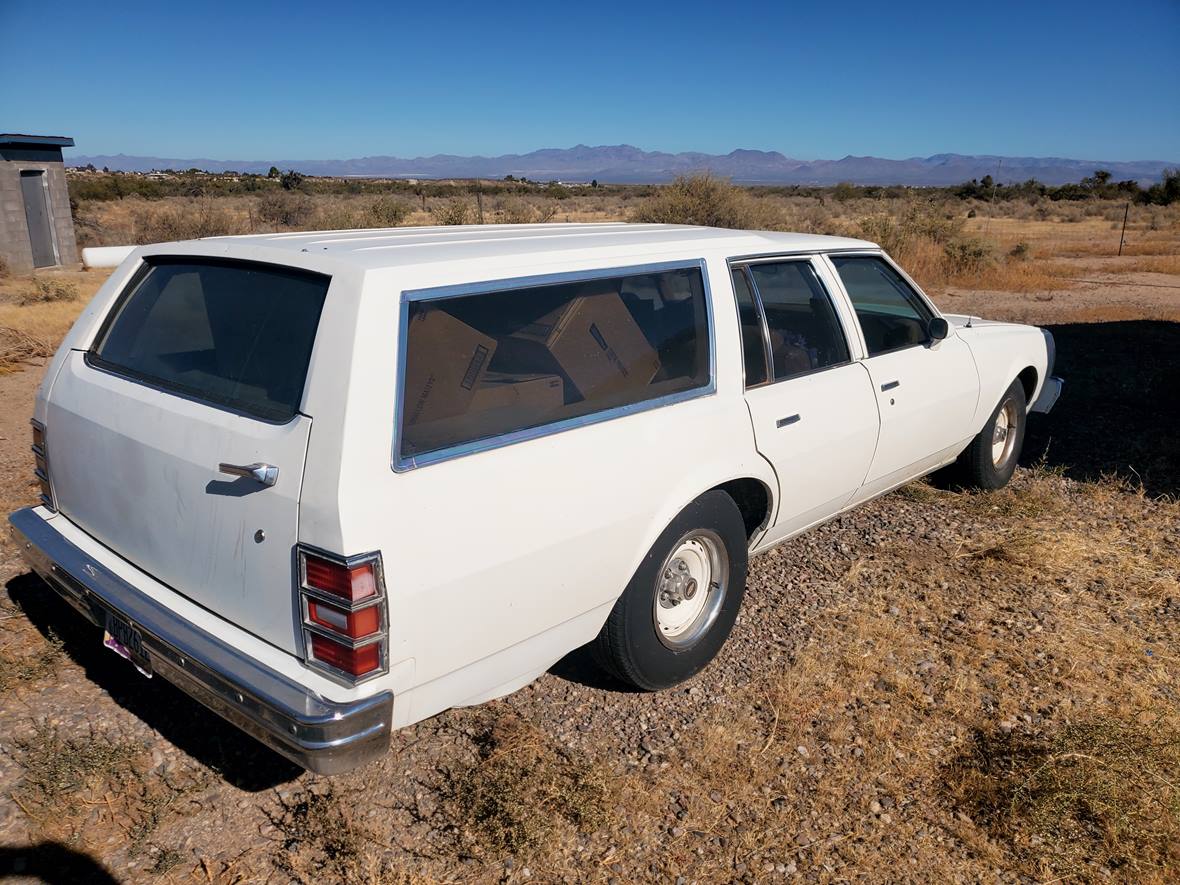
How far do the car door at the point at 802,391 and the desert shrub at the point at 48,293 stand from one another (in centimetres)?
1335

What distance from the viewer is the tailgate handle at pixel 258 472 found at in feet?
7.50

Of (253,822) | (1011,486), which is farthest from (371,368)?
(1011,486)

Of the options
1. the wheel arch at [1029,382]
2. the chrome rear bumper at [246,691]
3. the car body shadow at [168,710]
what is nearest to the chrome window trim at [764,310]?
the chrome rear bumper at [246,691]

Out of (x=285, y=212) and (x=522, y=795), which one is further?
(x=285, y=212)

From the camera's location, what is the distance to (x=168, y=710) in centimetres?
334

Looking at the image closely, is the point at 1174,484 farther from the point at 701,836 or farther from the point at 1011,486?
the point at 701,836

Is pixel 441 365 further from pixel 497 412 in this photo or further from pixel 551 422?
pixel 551 422

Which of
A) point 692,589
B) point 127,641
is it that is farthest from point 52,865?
point 692,589

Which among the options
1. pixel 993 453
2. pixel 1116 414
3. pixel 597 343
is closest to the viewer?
pixel 597 343

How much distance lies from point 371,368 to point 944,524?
411 cm

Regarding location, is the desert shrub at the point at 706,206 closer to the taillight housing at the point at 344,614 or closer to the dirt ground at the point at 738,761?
the dirt ground at the point at 738,761

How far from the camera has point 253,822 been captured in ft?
9.09

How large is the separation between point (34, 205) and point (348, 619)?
1964cm

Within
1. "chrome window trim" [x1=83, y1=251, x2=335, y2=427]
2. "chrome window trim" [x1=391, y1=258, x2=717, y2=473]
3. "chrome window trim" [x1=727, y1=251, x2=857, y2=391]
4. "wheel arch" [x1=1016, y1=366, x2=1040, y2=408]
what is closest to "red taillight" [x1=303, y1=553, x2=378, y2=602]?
"chrome window trim" [x1=391, y1=258, x2=717, y2=473]
